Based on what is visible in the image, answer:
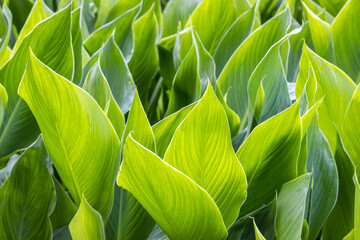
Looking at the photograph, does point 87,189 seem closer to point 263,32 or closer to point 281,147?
point 281,147

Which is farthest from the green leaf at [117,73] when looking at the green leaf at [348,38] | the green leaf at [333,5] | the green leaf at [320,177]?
→ the green leaf at [333,5]

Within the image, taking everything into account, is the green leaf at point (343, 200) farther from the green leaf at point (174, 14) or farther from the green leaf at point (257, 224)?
the green leaf at point (174, 14)

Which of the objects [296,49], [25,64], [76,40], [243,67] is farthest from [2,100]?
[296,49]

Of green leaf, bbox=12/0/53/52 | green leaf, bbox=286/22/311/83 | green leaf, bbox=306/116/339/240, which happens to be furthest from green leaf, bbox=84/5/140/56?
green leaf, bbox=306/116/339/240

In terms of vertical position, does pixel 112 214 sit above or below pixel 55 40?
below

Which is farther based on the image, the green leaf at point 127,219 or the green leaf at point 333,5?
the green leaf at point 333,5

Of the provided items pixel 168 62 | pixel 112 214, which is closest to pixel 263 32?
pixel 168 62

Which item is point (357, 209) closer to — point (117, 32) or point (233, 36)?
point (233, 36)
